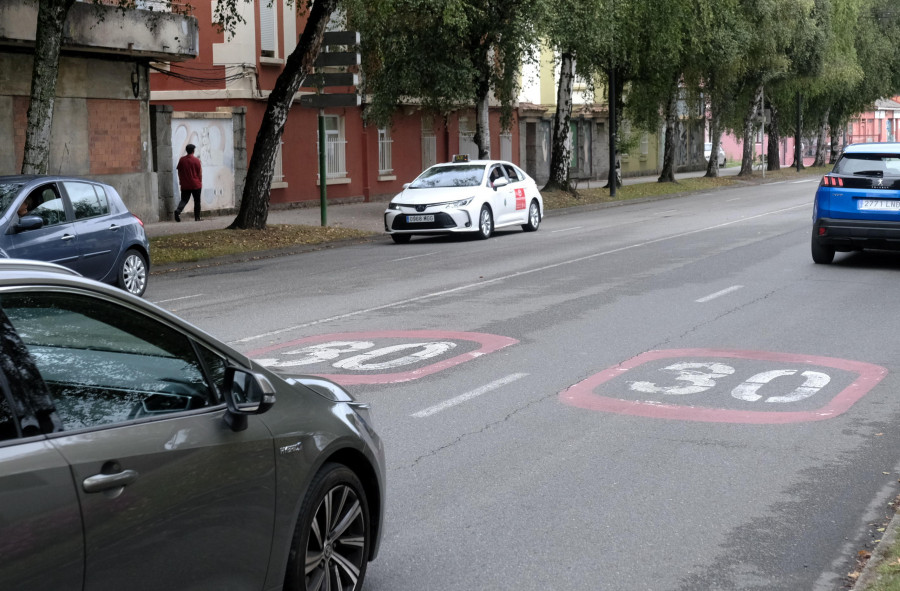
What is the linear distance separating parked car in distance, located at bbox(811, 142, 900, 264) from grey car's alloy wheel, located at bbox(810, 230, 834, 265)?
0.08 meters

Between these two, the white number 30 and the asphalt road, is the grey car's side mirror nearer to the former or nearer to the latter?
the asphalt road

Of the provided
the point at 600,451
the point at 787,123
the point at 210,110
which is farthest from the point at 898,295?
the point at 787,123

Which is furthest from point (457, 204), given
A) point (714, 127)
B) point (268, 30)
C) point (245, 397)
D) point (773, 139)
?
point (773, 139)

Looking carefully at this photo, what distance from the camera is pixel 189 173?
28.4 m

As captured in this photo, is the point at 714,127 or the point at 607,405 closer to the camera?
the point at 607,405

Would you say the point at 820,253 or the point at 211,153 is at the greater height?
the point at 211,153

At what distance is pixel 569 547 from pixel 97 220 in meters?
10.6

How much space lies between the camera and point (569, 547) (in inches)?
214

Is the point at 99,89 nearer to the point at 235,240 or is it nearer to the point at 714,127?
the point at 235,240

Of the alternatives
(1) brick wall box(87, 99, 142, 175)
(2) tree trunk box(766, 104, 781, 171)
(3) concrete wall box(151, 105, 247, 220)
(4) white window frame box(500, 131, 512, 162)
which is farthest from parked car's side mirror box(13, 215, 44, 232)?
(2) tree trunk box(766, 104, 781, 171)

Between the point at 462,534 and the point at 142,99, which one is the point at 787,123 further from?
the point at 462,534

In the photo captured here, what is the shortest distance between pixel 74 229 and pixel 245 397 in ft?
36.1

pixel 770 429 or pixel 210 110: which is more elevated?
pixel 210 110

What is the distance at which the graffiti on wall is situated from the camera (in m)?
30.7
